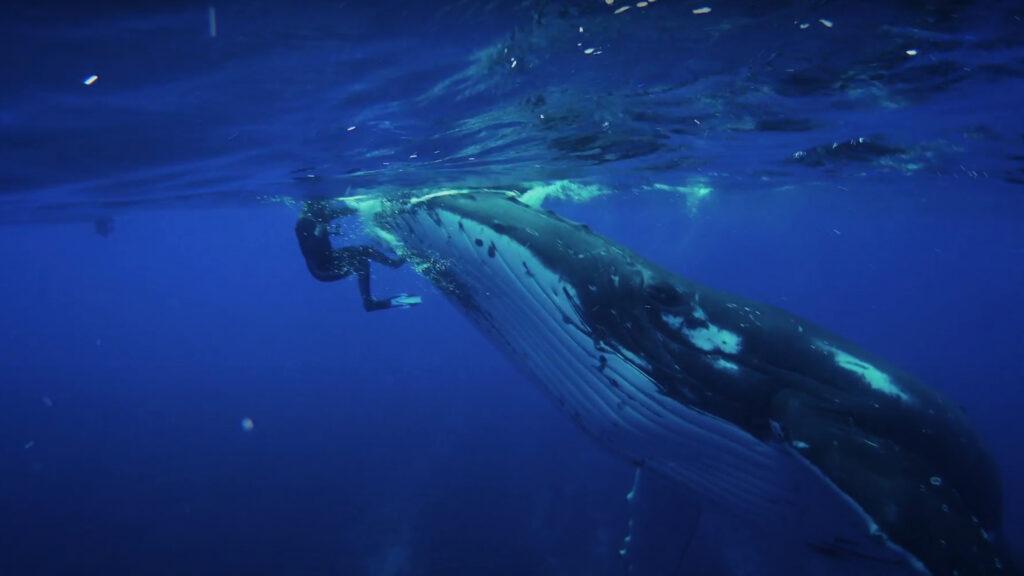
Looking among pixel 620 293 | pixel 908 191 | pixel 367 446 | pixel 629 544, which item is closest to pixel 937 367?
pixel 908 191

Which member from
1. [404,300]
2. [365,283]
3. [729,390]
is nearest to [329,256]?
[365,283]

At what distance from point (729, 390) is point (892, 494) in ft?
3.54

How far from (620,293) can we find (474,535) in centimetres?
→ 988

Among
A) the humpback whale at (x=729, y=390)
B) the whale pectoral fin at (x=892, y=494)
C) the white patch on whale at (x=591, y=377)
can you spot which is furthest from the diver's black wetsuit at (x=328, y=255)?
the whale pectoral fin at (x=892, y=494)

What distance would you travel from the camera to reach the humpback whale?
3061 mm

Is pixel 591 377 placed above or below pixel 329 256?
below

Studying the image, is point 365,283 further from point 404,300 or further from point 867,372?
point 867,372

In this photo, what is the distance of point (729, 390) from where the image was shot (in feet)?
12.3

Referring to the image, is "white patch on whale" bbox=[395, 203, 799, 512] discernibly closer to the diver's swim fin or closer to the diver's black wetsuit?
the diver's swim fin

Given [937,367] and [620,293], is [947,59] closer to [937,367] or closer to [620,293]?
[620,293]

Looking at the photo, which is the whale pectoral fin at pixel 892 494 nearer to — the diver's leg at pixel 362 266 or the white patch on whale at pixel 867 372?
the white patch on whale at pixel 867 372

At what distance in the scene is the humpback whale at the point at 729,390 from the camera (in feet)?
10.0

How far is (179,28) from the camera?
20.9 feet

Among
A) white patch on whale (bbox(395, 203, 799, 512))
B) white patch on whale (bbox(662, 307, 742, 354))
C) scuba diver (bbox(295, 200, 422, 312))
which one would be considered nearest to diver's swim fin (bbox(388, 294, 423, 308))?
scuba diver (bbox(295, 200, 422, 312))
